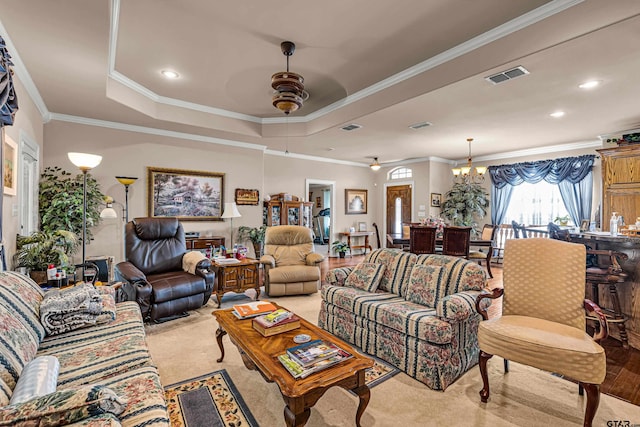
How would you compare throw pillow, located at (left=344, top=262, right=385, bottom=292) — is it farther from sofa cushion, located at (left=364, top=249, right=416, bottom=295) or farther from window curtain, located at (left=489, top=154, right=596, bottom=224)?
window curtain, located at (left=489, top=154, right=596, bottom=224)

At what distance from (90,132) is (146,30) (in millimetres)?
2728

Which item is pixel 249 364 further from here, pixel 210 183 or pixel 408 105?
pixel 210 183

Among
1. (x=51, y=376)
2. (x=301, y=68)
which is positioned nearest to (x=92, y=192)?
(x=301, y=68)

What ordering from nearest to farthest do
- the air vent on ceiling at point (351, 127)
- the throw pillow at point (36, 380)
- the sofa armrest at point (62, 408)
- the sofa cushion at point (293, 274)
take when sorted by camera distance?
the sofa armrest at point (62, 408)
the throw pillow at point (36, 380)
the sofa cushion at point (293, 274)
the air vent on ceiling at point (351, 127)

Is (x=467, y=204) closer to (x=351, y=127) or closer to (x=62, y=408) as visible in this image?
(x=351, y=127)

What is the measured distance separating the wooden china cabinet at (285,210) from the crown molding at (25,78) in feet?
12.6

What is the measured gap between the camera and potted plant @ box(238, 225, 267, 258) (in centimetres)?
610

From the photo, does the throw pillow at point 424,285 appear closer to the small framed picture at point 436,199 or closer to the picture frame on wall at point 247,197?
the picture frame on wall at point 247,197

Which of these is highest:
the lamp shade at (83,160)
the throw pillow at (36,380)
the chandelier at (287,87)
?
the chandelier at (287,87)

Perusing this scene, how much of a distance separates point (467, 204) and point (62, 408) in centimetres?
819

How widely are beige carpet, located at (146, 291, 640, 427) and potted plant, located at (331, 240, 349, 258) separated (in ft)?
17.7

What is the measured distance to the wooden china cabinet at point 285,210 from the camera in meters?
6.86

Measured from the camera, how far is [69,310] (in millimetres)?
2021

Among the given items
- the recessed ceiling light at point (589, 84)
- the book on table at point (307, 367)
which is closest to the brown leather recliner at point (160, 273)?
the book on table at point (307, 367)
